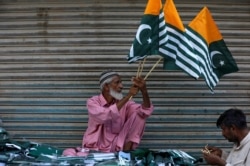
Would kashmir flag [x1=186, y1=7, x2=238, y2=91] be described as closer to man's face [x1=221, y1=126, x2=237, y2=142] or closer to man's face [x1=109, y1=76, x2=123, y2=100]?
man's face [x1=221, y1=126, x2=237, y2=142]

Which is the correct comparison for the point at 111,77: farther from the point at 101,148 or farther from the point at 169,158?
the point at 169,158

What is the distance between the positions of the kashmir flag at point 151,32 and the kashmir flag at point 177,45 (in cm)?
6

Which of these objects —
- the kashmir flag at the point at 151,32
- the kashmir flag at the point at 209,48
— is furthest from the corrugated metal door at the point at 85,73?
the kashmir flag at the point at 151,32

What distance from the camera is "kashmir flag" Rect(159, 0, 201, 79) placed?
14.0 feet

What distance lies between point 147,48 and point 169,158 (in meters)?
1.02

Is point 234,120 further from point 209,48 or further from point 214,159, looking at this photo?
point 209,48

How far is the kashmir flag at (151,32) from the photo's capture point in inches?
169

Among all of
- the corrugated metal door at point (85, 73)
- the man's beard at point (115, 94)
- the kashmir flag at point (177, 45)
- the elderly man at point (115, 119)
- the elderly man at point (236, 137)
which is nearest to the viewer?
the elderly man at point (236, 137)

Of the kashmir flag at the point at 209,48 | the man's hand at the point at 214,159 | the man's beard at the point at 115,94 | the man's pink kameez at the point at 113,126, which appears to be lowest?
the man's hand at the point at 214,159

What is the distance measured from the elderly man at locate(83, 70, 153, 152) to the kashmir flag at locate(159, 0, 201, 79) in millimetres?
421

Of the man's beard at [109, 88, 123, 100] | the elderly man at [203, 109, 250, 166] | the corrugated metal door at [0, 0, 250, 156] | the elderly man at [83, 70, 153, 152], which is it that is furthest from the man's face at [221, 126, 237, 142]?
the corrugated metal door at [0, 0, 250, 156]

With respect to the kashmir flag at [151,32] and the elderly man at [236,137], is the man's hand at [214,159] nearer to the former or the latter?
the elderly man at [236,137]

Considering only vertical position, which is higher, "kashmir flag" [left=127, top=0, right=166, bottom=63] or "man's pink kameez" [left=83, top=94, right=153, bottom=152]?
"kashmir flag" [left=127, top=0, right=166, bottom=63]

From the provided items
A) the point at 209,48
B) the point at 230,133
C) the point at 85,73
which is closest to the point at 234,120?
the point at 230,133
